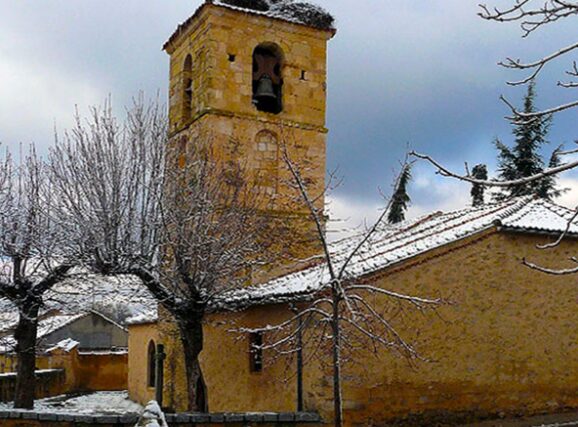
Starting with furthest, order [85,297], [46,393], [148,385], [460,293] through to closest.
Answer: [46,393]
[148,385]
[85,297]
[460,293]

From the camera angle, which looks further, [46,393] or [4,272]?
[46,393]

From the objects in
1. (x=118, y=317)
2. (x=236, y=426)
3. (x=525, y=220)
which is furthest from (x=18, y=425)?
(x=118, y=317)

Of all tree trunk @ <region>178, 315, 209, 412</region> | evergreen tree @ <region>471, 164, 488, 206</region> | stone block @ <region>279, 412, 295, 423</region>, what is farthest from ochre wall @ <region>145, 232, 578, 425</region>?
evergreen tree @ <region>471, 164, 488, 206</region>

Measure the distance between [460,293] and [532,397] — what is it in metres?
2.36

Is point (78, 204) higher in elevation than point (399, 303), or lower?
higher

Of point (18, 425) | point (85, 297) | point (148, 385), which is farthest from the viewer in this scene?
point (148, 385)

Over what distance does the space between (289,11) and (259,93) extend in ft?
7.66

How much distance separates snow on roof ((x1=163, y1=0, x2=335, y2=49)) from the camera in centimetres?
1827

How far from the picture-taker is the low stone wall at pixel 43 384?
20.0 metres

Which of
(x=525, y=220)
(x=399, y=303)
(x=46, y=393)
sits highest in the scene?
(x=525, y=220)

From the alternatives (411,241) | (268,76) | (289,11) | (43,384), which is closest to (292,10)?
(289,11)

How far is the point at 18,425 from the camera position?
11.2 m

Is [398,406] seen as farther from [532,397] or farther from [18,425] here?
[18,425]

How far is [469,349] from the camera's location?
1339 cm
